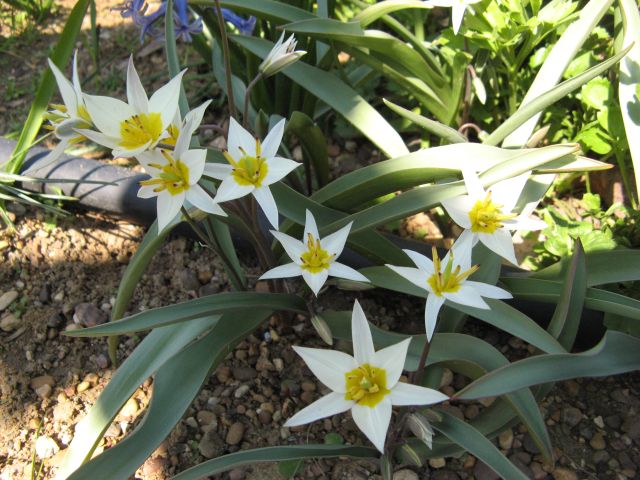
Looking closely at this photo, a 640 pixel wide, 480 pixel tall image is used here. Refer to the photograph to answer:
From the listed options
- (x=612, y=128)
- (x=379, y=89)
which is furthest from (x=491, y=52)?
(x=379, y=89)

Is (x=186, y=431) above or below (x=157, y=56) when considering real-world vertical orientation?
below

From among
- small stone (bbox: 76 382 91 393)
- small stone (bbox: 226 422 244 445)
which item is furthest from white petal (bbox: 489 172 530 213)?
small stone (bbox: 76 382 91 393)

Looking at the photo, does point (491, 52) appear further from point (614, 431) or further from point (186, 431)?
point (186, 431)

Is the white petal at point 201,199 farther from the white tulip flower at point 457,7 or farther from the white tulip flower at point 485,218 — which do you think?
the white tulip flower at point 457,7

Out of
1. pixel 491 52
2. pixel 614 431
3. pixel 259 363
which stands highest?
pixel 491 52

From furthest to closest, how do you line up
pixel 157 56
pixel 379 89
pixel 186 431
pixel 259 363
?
pixel 157 56 < pixel 379 89 < pixel 259 363 < pixel 186 431

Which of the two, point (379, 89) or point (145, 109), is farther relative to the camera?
point (379, 89)

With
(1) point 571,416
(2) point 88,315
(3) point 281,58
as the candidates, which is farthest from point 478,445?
(2) point 88,315
